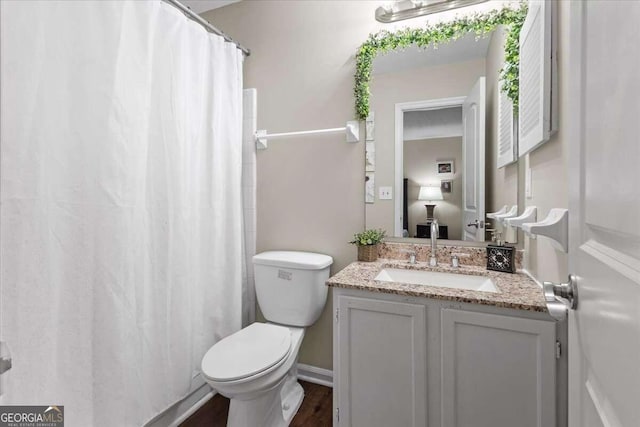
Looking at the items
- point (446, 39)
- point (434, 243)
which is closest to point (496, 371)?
point (434, 243)

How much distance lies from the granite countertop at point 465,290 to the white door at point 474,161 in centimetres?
23

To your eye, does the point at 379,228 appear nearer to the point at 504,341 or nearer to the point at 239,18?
the point at 504,341

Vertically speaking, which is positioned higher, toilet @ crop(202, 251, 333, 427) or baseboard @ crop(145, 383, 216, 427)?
toilet @ crop(202, 251, 333, 427)

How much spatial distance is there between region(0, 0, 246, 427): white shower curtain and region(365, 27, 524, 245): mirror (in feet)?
3.16

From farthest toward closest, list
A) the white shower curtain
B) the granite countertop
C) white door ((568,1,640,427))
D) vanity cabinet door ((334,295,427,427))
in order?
vanity cabinet door ((334,295,427,427))
the granite countertop
the white shower curtain
white door ((568,1,640,427))

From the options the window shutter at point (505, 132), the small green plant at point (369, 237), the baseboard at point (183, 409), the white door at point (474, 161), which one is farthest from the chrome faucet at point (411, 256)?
the baseboard at point (183, 409)

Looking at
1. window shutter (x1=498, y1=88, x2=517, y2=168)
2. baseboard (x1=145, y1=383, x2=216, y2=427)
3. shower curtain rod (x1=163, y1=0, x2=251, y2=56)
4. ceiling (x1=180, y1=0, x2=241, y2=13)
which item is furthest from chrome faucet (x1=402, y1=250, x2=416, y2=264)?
ceiling (x1=180, y1=0, x2=241, y2=13)

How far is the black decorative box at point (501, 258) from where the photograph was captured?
1.42m

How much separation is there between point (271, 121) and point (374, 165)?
773 millimetres

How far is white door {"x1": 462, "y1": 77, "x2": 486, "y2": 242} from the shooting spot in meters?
1.57

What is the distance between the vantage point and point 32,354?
98cm

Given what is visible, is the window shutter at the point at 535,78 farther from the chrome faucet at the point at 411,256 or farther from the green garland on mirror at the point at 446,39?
the chrome faucet at the point at 411,256

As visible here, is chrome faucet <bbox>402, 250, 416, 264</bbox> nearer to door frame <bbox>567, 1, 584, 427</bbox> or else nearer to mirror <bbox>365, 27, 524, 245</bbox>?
mirror <bbox>365, 27, 524, 245</bbox>

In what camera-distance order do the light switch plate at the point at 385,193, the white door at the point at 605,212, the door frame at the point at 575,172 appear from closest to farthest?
the white door at the point at 605,212
the door frame at the point at 575,172
the light switch plate at the point at 385,193
